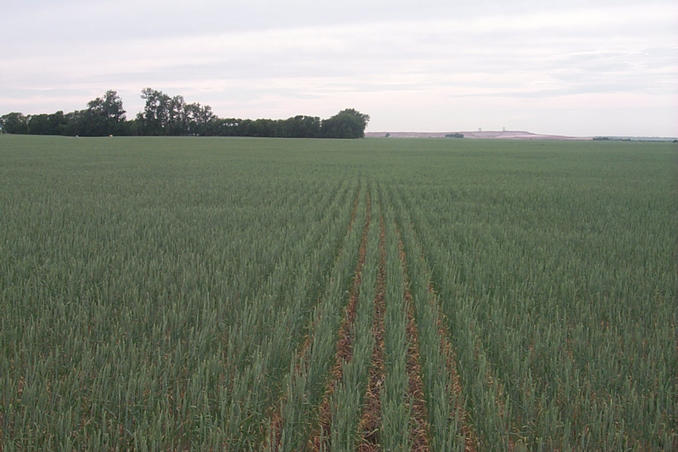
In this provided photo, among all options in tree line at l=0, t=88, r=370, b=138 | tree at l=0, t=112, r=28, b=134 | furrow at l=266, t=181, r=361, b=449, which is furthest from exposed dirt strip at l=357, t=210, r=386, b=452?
tree at l=0, t=112, r=28, b=134

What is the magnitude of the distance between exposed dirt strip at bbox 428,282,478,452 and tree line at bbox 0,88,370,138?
341ft

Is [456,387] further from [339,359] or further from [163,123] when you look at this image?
[163,123]

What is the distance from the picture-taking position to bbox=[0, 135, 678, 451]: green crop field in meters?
2.76

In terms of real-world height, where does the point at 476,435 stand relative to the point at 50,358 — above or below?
below

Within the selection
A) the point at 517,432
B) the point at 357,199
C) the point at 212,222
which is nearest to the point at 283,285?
the point at 517,432

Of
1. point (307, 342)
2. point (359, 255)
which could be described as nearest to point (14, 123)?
point (359, 255)

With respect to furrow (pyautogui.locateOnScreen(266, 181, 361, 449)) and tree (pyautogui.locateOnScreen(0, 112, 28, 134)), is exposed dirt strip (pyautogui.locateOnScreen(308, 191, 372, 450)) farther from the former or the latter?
tree (pyautogui.locateOnScreen(0, 112, 28, 134))

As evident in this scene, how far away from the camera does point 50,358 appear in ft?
10.6

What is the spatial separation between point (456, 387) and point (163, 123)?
109360 mm

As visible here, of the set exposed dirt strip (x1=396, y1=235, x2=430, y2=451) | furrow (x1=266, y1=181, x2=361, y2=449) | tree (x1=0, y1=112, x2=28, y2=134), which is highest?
tree (x1=0, y1=112, x2=28, y2=134)

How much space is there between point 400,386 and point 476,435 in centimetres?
58

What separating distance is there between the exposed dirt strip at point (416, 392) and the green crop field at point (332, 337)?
0.8 inches

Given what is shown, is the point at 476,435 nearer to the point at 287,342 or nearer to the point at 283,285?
the point at 287,342

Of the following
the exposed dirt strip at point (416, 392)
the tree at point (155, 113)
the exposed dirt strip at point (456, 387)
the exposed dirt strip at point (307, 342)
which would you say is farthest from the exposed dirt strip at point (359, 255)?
the tree at point (155, 113)
